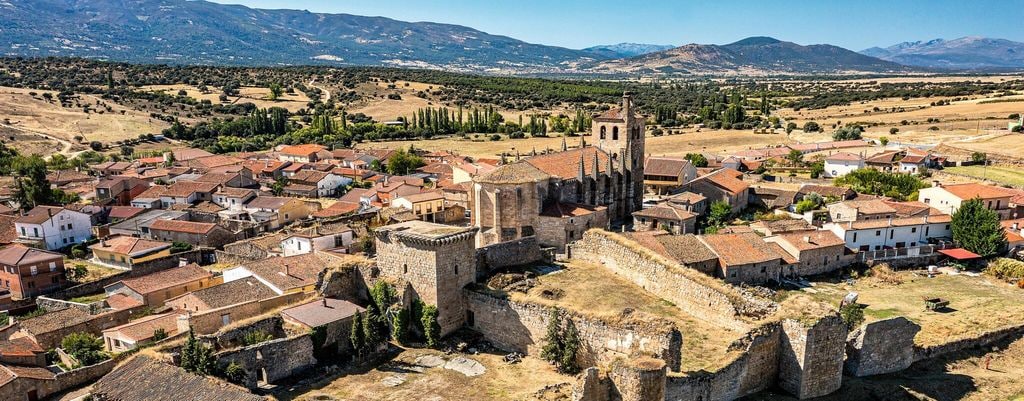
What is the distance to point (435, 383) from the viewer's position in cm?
2178

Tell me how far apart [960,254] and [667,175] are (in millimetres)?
23492

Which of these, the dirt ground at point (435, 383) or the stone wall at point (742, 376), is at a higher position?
the stone wall at point (742, 376)

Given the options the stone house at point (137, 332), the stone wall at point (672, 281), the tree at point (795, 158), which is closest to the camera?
the stone wall at point (672, 281)

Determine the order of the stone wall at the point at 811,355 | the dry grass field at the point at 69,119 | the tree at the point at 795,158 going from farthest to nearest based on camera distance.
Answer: the dry grass field at the point at 69,119 < the tree at the point at 795,158 < the stone wall at the point at 811,355

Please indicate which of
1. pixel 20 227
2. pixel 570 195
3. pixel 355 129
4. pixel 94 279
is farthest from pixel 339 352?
pixel 355 129

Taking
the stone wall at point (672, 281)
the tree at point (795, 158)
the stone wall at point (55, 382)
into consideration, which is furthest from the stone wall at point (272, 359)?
the tree at point (795, 158)

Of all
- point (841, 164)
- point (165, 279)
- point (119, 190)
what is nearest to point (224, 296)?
point (165, 279)

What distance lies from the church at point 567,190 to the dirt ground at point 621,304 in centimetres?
468

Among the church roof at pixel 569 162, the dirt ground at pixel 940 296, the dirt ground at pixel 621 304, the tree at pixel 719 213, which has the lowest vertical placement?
the dirt ground at pixel 940 296

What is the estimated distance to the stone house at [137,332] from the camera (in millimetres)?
25672

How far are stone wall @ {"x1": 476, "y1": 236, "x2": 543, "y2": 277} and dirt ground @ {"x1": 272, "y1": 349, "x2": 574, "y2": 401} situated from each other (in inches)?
219

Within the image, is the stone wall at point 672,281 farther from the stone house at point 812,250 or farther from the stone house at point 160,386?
the stone house at point 812,250

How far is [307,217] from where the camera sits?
50.9 meters

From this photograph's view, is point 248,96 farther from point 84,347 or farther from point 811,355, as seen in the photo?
point 811,355
